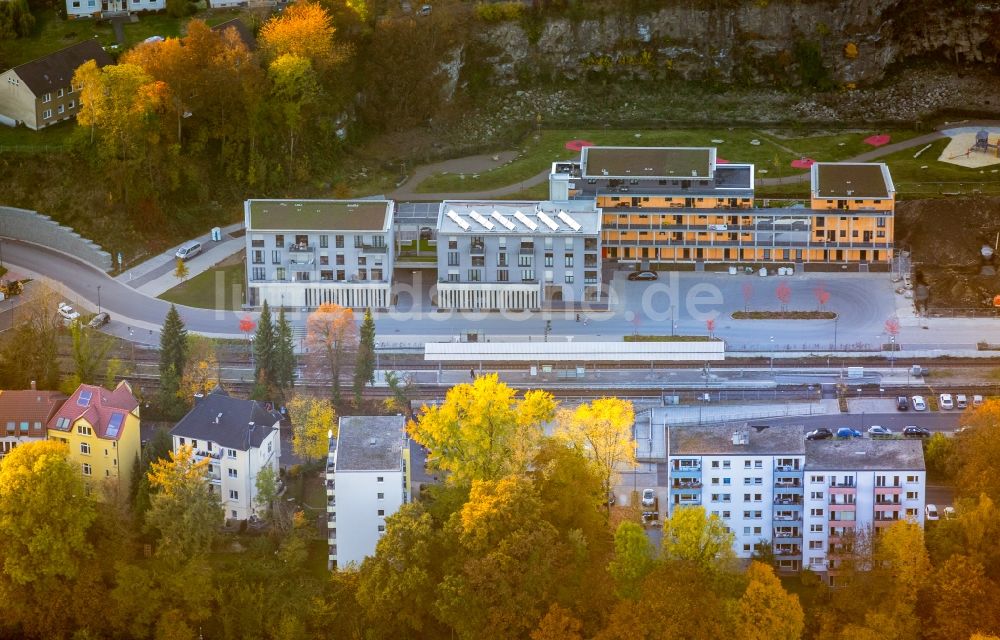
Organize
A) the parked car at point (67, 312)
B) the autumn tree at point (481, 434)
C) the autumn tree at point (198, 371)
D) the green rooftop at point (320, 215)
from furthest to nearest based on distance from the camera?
the green rooftop at point (320, 215) → the parked car at point (67, 312) → the autumn tree at point (198, 371) → the autumn tree at point (481, 434)

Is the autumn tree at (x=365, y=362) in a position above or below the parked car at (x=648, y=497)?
above

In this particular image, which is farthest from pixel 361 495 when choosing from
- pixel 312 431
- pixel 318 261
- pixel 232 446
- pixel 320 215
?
pixel 320 215

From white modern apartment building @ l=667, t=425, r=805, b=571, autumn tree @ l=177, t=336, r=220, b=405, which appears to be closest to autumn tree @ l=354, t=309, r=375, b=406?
autumn tree @ l=177, t=336, r=220, b=405

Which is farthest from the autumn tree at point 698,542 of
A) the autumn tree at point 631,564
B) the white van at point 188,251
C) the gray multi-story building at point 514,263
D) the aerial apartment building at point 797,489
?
the white van at point 188,251

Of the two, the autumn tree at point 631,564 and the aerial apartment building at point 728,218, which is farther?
the aerial apartment building at point 728,218

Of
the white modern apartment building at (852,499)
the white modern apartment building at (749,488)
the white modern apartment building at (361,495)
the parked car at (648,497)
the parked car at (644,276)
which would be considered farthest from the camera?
the parked car at (644,276)

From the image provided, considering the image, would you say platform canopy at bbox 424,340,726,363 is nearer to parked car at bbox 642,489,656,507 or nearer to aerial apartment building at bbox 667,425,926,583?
parked car at bbox 642,489,656,507

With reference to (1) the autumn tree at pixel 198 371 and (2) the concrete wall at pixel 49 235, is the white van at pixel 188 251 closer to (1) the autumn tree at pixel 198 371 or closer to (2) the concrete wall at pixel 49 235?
(2) the concrete wall at pixel 49 235

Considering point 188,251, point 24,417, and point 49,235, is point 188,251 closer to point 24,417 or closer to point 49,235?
point 49,235
